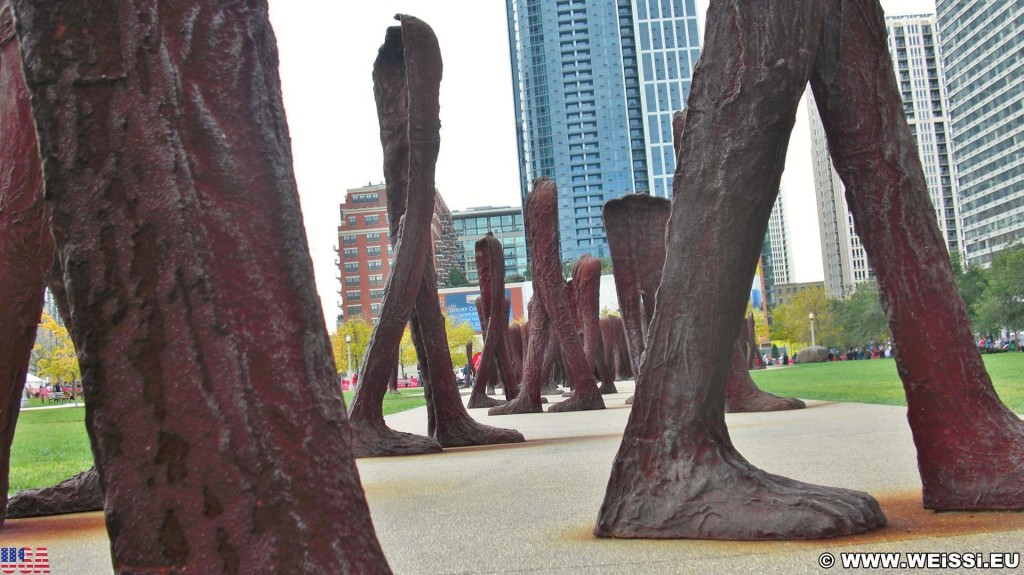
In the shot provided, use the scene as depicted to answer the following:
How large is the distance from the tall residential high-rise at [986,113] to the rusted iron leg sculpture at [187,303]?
310ft

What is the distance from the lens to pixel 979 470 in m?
2.26

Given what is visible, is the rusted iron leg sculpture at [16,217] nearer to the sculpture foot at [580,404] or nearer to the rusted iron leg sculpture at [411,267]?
the rusted iron leg sculpture at [411,267]

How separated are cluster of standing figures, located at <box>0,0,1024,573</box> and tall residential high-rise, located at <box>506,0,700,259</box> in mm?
113692

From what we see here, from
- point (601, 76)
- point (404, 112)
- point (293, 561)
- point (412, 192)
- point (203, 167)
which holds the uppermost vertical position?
point (601, 76)

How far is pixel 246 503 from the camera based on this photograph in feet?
3.23

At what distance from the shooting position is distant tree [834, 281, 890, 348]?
67.2 meters

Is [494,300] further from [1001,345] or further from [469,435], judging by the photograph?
[1001,345]

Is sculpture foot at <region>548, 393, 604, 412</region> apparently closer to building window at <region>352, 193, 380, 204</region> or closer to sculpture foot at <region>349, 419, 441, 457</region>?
sculpture foot at <region>349, 419, 441, 457</region>

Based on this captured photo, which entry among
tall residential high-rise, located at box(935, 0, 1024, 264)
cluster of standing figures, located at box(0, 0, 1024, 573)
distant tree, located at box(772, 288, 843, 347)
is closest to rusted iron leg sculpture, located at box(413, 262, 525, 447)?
cluster of standing figures, located at box(0, 0, 1024, 573)

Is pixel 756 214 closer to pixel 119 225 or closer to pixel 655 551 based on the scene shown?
pixel 655 551

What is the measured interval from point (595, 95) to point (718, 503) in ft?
399

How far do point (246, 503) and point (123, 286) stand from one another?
278 millimetres

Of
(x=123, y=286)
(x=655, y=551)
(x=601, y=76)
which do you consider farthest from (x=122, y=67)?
(x=601, y=76)

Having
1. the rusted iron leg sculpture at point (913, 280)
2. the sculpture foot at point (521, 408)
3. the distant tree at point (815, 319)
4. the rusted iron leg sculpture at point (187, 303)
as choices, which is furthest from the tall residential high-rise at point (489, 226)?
the rusted iron leg sculpture at point (187, 303)
